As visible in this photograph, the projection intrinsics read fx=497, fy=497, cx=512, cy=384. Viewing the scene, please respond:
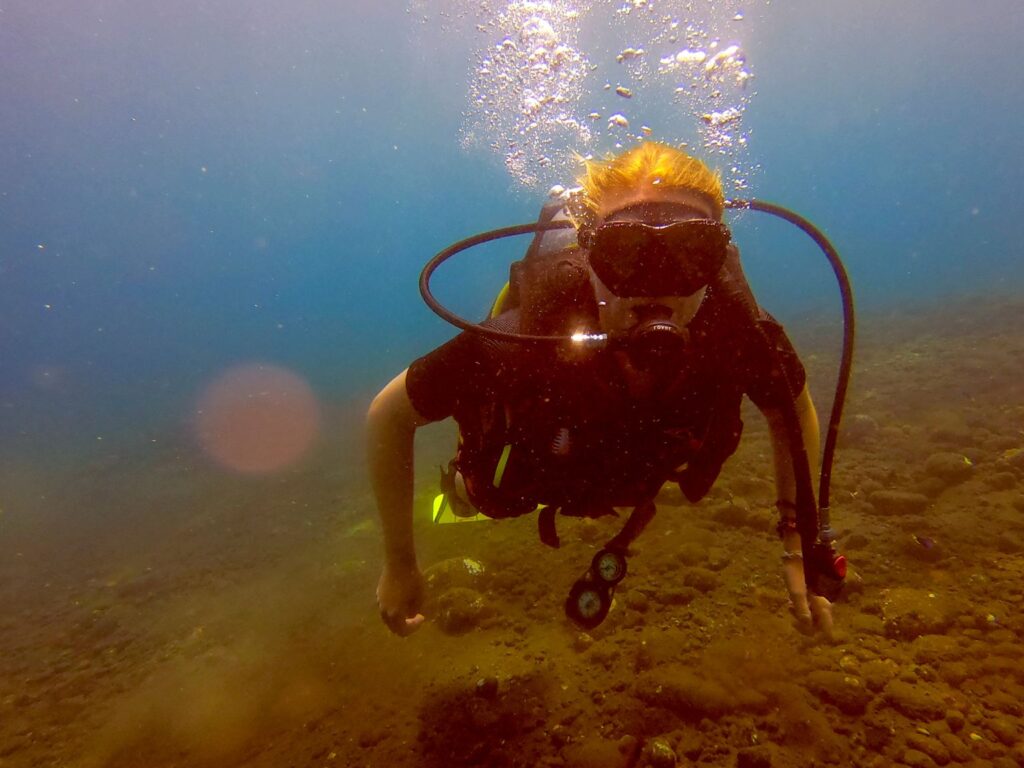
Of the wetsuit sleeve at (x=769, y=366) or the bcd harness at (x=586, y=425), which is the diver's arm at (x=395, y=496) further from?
the wetsuit sleeve at (x=769, y=366)

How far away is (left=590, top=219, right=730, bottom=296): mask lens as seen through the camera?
199 cm

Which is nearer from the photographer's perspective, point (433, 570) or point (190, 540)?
point (433, 570)

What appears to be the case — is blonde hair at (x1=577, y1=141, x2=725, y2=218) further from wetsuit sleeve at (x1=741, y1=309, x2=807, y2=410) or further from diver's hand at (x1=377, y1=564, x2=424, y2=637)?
diver's hand at (x1=377, y1=564, x2=424, y2=637)

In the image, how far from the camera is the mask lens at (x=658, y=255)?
1.99 meters

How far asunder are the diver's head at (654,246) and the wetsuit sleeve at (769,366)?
12.9 inches

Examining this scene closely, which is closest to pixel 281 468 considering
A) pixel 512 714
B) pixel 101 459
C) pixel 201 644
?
pixel 201 644

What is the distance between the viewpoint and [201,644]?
527 cm

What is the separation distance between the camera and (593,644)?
327 centimetres

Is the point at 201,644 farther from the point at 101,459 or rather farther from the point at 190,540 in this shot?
the point at 101,459

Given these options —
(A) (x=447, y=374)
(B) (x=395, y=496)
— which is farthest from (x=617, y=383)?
(B) (x=395, y=496)

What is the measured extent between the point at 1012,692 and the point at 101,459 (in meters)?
20.0

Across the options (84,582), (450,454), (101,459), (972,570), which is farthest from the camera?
(101,459)

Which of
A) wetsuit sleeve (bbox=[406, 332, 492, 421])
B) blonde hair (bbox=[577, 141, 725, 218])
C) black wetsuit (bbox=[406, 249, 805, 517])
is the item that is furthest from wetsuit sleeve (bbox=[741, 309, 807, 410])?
wetsuit sleeve (bbox=[406, 332, 492, 421])

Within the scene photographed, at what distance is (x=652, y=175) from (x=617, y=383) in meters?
0.92
